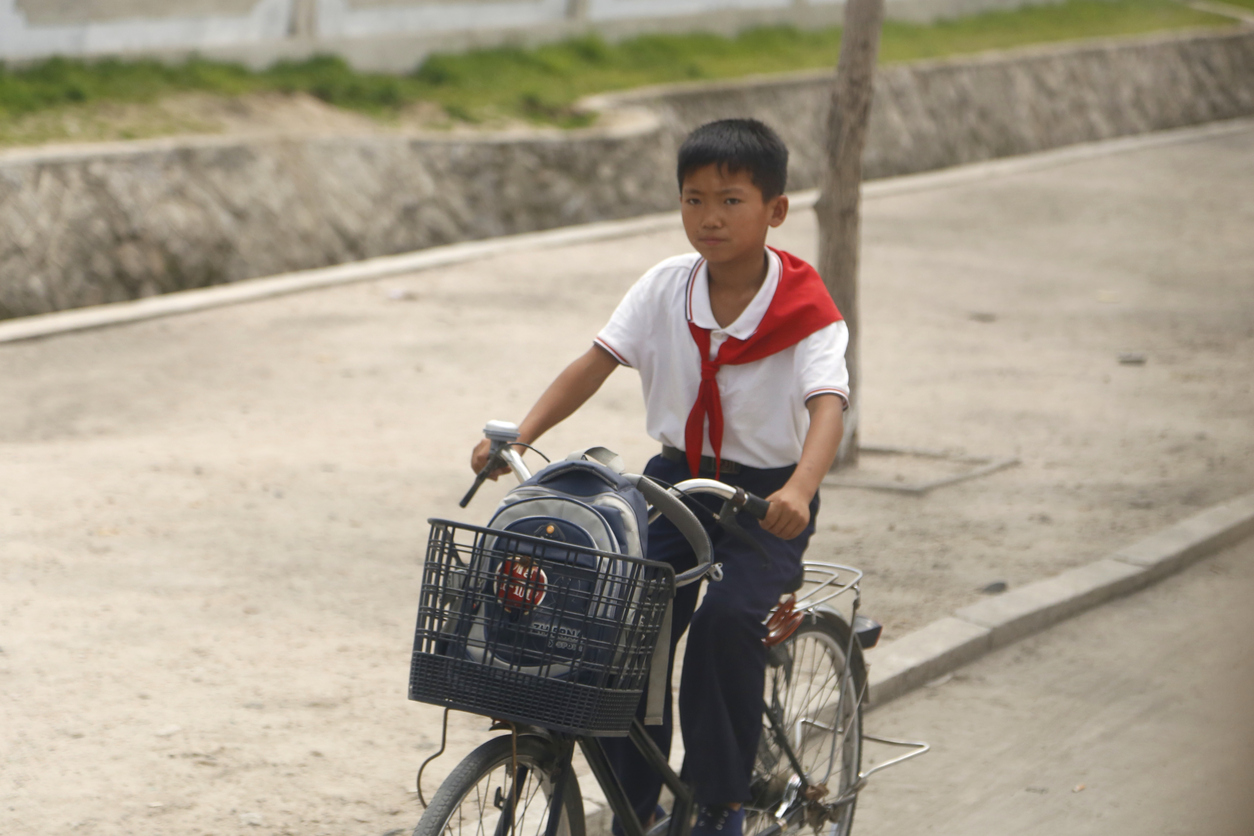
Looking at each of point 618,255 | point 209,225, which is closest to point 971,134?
point 618,255

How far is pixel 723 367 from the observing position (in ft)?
10.3

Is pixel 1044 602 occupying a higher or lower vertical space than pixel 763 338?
lower

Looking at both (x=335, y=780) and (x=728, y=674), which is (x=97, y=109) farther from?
(x=728, y=674)

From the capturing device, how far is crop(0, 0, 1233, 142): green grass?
1174 centimetres

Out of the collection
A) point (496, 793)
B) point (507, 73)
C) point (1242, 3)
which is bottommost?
point (496, 793)

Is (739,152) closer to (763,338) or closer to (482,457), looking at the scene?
(763,338)

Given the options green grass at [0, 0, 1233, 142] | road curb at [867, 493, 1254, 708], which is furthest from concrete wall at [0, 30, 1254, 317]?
road curb at [867, 493, 1254, 708]

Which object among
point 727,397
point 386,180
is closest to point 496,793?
point 727,397

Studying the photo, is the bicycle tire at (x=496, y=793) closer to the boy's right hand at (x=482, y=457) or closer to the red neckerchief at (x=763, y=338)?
the boy's right hand at (x=482, y=457)

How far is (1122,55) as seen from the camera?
23094mm

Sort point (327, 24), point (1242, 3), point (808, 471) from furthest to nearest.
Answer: point (1242, 3) → point (327, 24) → point (808, 471)

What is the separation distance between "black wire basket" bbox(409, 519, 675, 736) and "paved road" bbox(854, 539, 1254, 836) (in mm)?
1785

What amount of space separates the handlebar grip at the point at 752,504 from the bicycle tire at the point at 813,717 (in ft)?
2.40

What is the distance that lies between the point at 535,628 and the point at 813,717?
1.37 metres
